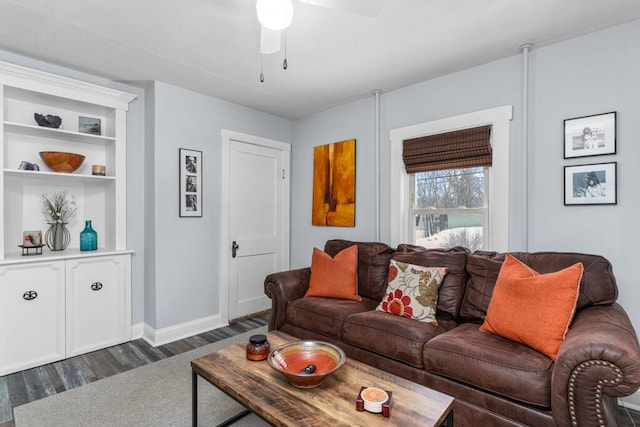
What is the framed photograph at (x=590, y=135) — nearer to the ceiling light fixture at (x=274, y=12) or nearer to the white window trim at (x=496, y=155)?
the white window trim at (x=496, y=155)

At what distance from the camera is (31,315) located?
2.58 metres

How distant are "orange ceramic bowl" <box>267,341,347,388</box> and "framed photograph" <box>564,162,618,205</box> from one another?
6.44 feet

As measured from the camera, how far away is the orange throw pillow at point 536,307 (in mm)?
1669

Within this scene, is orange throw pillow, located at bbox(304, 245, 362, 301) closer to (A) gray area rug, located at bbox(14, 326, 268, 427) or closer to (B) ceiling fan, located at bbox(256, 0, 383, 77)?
(A) gray area rug, located at bbox(14, 326, 268, 427)

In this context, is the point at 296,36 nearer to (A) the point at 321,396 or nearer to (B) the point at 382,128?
(B) the point at 382,128

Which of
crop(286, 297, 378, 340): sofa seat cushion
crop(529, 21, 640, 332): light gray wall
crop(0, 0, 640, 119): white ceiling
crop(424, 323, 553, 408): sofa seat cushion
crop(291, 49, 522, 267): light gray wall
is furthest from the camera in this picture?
crop(291, 49, 522, 267): light gray wall

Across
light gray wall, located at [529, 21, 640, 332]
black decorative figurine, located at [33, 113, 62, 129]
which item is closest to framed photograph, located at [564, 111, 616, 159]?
light gray wall, located at [529, 21, 640, 332]

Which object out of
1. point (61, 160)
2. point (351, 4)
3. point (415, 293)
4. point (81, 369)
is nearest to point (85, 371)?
point (81, 369)

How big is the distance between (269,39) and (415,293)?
75.1 inches

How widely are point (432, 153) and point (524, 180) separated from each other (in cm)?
78

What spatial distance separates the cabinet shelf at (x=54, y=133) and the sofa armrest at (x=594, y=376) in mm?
3665

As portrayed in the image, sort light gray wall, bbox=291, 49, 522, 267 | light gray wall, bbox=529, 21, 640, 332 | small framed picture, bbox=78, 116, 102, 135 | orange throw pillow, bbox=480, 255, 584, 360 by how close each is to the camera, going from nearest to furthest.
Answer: orange throw pillow, bbox=480, 255, 584, 360, light gray wall, bbox=529, 21, 640, 332, light gray wall, bbox=291, 49, 522, 267, small framed picture, bbox=78, 116, 102, 135

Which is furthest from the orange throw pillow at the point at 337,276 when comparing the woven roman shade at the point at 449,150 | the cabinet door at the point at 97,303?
the cabinet door at the point at 97,303

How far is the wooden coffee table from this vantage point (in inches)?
48.4
